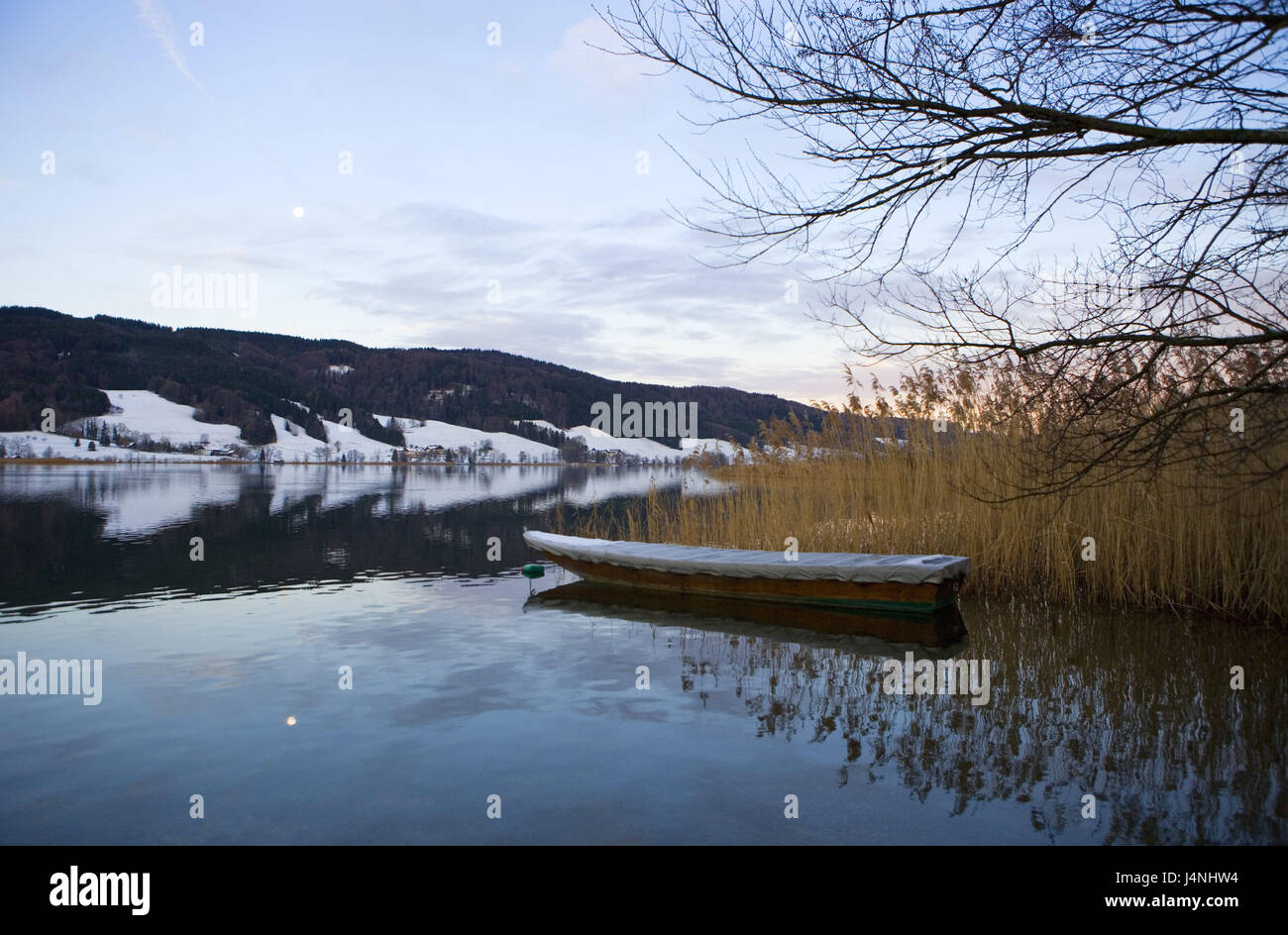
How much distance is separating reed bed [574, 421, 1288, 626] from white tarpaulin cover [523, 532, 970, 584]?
1.14 metres

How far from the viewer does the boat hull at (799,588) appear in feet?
33.1

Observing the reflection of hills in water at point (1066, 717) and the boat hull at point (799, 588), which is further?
the boat hull at point (799, 588)

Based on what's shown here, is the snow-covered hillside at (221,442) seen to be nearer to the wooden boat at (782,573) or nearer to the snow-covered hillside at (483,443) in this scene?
the snow-covered hillside at (483,443)

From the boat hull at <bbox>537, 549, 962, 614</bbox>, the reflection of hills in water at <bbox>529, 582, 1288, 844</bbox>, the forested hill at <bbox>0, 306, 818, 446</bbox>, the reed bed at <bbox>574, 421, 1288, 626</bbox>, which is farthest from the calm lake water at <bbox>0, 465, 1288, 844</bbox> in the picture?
the forested hill at <bbox>0, 306, 818, 446</bbox>

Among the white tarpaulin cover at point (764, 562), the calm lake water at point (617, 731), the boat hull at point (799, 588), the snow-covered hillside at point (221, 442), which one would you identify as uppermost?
the snow-covered hillside at point (221, 442)

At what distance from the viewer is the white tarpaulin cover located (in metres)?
10.1

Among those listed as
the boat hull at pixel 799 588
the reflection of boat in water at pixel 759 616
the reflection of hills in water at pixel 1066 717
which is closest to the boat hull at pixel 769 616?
the reflection of boat in water at pixel 759 616

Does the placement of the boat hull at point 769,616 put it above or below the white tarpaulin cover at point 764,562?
below

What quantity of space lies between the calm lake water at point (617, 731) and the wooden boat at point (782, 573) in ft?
2.65

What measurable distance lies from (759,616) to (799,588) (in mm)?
664

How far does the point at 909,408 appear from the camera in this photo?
13.0 metres

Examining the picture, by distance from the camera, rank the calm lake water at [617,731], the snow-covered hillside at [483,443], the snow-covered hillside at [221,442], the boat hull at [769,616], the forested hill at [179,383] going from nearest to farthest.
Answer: the calm lake water at [617,731] → the boat hull at [769,616] → the snow-covered hillside at [221,442] → the forested hill at [179,383] → the snow-covered hillside at [483,443]
